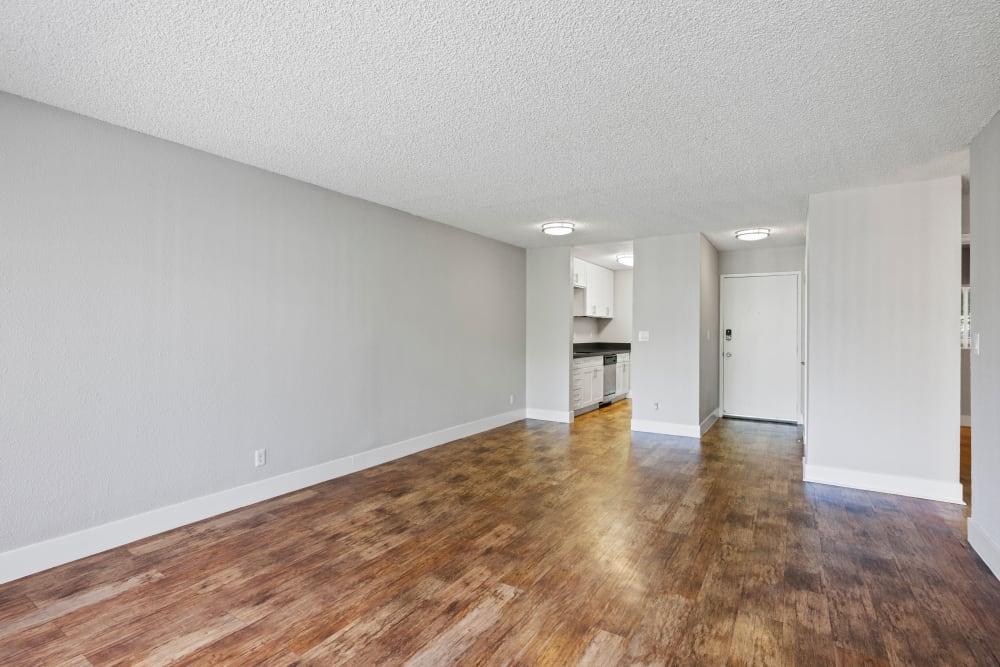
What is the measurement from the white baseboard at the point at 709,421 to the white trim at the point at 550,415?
1638 millimetres

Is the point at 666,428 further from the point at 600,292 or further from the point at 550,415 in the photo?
the point at 600,292

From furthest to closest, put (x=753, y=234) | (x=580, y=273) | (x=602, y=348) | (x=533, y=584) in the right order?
1. (x=602, y=348)
2. (x=580, y=273)
3. (x=753, y=234)
4. (x=533, y=584)

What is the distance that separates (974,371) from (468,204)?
148 inches

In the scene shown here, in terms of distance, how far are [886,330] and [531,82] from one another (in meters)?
3.38

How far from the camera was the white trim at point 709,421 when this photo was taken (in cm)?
580

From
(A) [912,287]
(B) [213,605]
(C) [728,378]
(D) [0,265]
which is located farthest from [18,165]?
(C) [728,378]

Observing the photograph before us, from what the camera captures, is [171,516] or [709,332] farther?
[709,332]

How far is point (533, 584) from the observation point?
7.80 feet

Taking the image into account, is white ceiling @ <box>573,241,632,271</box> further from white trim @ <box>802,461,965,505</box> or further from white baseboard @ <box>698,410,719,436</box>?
white trim @ <box>802,461,965,505</box>

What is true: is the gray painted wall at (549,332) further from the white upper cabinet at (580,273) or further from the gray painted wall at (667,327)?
the white upper cabinet at (580,273)

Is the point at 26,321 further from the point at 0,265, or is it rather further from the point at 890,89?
the point at 890,89

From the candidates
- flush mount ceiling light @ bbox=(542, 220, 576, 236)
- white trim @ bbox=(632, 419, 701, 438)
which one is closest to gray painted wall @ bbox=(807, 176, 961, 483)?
white trim @ bbox=(632, 419, 701, 438)

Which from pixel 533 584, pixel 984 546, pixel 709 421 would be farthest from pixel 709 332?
pixel 533 584

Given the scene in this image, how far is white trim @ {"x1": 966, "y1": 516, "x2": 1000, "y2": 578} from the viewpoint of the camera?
250 cm
